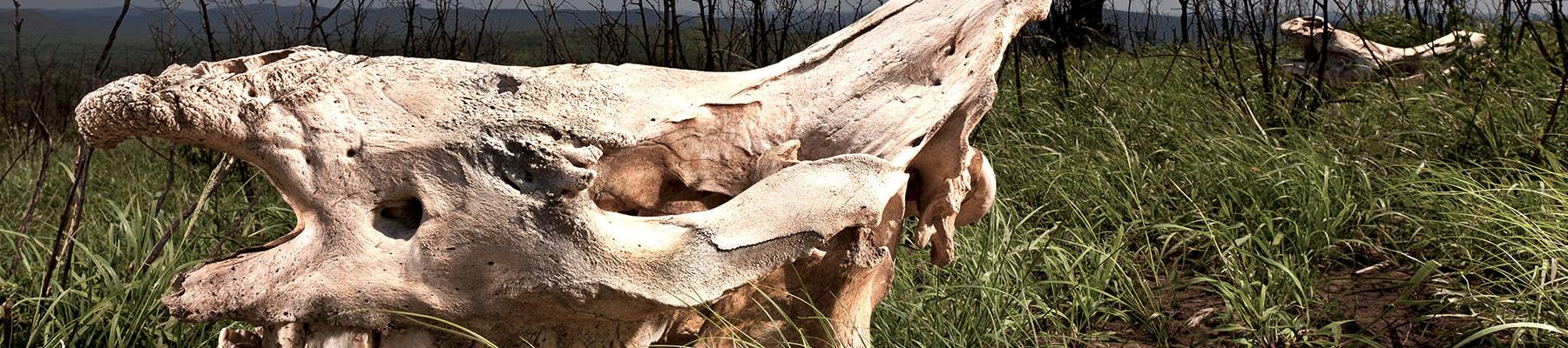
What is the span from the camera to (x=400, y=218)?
1608 millimetres

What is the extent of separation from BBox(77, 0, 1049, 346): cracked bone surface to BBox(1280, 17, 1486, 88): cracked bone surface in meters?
4.00

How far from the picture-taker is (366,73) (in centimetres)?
163

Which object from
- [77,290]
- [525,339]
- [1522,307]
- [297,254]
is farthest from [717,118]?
[1522,307]

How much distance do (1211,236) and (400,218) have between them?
223 centimetres

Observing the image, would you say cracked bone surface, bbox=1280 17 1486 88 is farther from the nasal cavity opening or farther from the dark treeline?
the nasal cavity opening

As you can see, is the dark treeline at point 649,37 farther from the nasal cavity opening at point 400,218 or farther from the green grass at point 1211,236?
the nasal cavity opening at point 400,218

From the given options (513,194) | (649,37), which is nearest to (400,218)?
(513,194)

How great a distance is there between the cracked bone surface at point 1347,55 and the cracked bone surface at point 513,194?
13.1 ft

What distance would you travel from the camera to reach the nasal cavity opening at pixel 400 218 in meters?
1.57

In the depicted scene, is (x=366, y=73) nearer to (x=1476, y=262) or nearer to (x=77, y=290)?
(x=77, y=290)

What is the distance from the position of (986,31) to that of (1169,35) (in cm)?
622

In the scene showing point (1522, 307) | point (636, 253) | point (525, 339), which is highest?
point (636, 253)

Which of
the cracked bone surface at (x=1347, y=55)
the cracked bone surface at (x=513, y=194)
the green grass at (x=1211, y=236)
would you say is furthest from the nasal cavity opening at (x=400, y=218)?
the cracked bone surface at (x=1347, y=55)

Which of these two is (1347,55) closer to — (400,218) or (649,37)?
(649,37)
